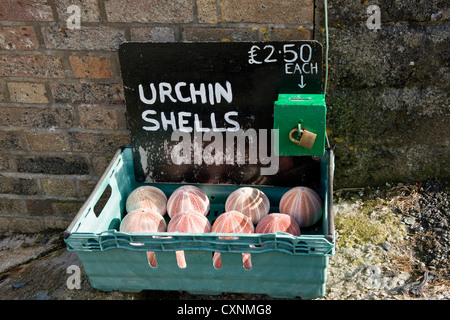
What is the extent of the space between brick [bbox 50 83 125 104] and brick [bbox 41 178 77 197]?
597mm

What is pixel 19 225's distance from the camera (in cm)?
326

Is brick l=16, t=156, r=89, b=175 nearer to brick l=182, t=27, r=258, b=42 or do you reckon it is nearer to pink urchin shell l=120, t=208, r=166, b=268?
pink urchin shell l=120, t=208, r=166, b=268

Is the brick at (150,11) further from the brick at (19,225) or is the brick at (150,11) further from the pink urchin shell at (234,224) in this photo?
the brick at (19,225)

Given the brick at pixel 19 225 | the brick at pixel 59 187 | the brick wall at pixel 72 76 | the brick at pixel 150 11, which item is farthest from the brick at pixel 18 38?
the brick at pixel 19 225

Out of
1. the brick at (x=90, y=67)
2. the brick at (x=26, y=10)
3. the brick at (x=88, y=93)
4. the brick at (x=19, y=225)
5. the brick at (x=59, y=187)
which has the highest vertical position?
the brick at (x=26, y=10)

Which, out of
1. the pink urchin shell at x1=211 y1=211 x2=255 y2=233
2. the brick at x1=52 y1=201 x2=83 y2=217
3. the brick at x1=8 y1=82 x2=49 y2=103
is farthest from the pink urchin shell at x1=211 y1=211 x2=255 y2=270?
the brick at x1=8 y1=82 x2=49 y2=103

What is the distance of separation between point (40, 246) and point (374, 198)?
2.30m

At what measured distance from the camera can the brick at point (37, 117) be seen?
281cm

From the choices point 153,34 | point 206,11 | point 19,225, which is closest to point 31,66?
point 153,34

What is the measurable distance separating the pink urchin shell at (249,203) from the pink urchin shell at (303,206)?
0.36 feet

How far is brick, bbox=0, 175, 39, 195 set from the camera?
3.07 meters

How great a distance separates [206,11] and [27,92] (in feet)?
4.11

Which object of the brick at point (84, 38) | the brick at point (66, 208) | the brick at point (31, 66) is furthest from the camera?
the brick at point (66, 208)

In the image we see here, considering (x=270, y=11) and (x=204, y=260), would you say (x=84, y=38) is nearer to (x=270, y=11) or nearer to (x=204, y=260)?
(x=270, y=11)
